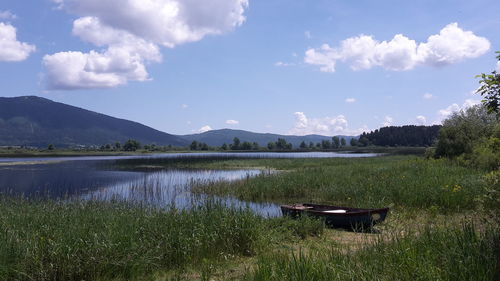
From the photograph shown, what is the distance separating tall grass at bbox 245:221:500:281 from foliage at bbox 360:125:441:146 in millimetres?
160945

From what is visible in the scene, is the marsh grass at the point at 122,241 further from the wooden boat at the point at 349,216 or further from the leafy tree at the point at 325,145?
the leafy tree at the point at 325,145

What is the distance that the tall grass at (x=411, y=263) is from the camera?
5594 millimetres

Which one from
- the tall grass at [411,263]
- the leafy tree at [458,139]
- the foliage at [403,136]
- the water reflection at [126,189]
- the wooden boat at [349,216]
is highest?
the foliage at [403,136]

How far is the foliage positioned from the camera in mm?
161250

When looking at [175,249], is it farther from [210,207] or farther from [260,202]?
[260,202]

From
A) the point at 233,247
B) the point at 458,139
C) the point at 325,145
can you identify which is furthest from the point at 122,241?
the point at 325,145

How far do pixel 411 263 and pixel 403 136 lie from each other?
174261mm

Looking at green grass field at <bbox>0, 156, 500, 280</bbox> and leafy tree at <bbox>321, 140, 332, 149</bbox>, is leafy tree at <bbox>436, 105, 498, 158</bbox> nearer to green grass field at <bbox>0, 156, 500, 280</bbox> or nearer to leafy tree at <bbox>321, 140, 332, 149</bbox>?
green grass field at <bbox>0, 156, 500, 280</bbox>

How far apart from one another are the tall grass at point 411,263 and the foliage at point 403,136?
160945 mm

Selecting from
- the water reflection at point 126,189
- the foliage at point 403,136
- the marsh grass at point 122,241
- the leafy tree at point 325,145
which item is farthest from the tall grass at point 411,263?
the leafy tree at point 325,145

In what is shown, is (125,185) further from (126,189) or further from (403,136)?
(403,136)

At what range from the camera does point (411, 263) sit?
6020 millimetres

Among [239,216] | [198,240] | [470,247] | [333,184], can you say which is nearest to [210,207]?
[239,216]

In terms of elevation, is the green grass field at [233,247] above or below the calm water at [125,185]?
above
